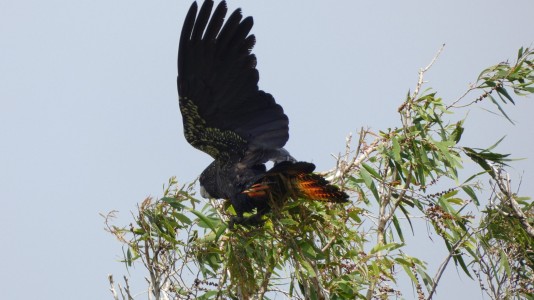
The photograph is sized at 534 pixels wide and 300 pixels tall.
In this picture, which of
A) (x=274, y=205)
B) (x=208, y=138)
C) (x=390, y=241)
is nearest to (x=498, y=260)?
(x=390, y=241)

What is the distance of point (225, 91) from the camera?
563 centimetres

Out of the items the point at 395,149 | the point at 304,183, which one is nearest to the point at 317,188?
the point at 304,183

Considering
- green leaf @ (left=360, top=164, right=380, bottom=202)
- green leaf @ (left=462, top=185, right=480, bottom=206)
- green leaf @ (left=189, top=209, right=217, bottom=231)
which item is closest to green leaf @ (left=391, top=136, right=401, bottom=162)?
green leaf @ (left=360, top=164, right=380, bottom=202)

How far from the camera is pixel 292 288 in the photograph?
5477 mm

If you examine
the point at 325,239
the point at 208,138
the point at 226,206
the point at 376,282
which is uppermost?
the point at 208,138

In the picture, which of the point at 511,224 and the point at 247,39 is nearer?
the point at 247,39

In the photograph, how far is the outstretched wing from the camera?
18.0 ft

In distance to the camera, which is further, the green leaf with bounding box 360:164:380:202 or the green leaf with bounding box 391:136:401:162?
the green leaf with bounding box 391:136:401:162

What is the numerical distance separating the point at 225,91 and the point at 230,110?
155 millimetres

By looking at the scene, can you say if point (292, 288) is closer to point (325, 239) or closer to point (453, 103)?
point (325, 239)

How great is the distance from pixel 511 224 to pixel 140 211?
101 inches

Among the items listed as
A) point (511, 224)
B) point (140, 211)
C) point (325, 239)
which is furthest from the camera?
point (511, 224)

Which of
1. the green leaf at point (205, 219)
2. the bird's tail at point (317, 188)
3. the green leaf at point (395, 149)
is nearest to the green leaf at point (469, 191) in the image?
the green leaf at point (395, 149)

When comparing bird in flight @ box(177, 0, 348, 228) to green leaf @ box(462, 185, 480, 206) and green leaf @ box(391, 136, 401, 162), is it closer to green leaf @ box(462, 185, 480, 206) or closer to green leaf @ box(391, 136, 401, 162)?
green leaf @ box(391, 136, 401, 162)
